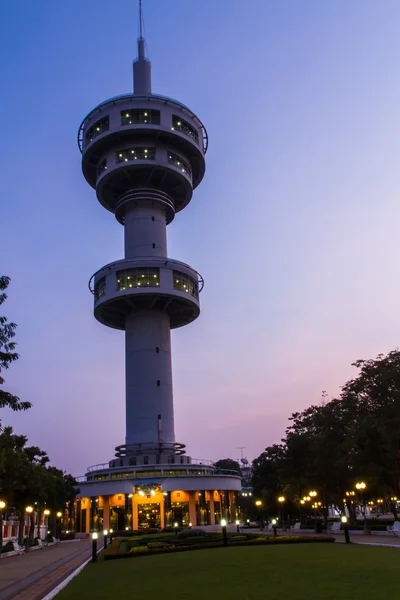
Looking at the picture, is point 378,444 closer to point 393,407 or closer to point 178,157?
point 393,407

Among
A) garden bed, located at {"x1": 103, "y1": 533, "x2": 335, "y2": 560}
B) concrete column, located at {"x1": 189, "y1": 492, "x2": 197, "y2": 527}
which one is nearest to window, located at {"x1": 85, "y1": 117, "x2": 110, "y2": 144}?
concrete column, located at {"x1": 189, "y1": 492, "x2": 197, "y2": 527}

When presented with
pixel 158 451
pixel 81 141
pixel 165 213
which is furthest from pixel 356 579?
pixel 81 141

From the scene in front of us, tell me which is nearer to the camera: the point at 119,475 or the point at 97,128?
the point at 119,475

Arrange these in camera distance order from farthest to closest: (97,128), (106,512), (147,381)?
(97,128) → (147,381) → (106,512)

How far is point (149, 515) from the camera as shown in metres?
78.6

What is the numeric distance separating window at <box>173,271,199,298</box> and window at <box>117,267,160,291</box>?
3.51m

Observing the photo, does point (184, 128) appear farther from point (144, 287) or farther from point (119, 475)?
point (119, 475)

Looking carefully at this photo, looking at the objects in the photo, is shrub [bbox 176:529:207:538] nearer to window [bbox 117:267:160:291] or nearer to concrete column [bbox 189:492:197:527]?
concrete column [bbox 189:492:197:527]

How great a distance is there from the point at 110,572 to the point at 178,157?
265 ft

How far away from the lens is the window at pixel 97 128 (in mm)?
93438

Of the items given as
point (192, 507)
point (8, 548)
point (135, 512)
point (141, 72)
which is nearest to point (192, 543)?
point (8, 548)

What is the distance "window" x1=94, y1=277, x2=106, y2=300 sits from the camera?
290ft

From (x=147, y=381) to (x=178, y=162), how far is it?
3838 cm

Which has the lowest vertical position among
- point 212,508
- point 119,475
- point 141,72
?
point 212,508
